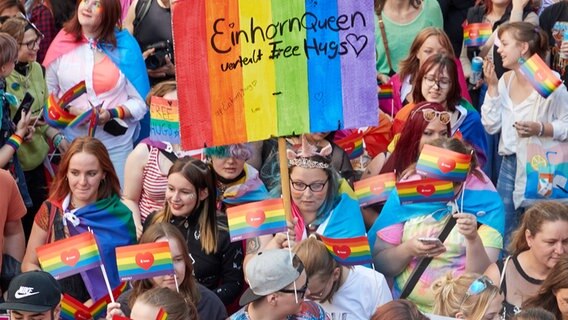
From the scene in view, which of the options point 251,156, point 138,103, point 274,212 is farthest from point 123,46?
point 274,212

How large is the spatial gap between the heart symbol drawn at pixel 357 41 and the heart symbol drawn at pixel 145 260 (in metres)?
1.57

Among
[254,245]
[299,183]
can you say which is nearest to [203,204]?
[254,245]

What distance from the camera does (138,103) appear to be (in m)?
10.7

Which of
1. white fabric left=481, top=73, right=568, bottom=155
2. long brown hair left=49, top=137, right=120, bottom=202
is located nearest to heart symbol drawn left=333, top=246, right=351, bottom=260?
long brown hair left=49, top=137, right=120, bottom=202

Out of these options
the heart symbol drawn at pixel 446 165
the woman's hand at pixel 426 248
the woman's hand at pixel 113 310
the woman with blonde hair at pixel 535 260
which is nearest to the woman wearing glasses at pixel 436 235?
the woman's hand at pixel 426 248

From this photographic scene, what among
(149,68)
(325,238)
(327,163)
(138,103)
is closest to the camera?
(325,238)

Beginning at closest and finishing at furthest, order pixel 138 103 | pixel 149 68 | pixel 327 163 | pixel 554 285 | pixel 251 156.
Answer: pixel 554 285, pixel 327 163, pixel 251 156, pixel 138 103, pixel 149 68

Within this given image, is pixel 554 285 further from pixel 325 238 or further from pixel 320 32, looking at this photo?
pixel 320 32

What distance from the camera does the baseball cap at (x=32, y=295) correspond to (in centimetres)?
712

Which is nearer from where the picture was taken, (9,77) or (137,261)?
(137,261)

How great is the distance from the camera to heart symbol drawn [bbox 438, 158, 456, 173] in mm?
8547

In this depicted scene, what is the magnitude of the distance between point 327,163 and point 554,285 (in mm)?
1721

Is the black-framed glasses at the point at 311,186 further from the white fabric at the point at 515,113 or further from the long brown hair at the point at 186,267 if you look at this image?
the white fabric at the point at 515,113

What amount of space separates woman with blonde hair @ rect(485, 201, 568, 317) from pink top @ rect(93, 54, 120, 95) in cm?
362
